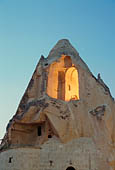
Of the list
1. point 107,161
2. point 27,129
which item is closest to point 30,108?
point 27,129

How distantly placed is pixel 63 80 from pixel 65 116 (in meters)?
6.37

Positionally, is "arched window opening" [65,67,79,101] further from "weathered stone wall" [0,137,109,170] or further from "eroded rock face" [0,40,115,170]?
"weathered stone wall" [0,137,109,170]

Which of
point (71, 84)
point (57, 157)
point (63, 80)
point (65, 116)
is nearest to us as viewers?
point (57, 157)

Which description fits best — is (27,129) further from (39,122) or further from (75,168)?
(75,168)

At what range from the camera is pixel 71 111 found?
66.1 ft

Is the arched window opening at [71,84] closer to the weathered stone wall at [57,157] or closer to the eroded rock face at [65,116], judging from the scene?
the eroded rock face at [65,116]

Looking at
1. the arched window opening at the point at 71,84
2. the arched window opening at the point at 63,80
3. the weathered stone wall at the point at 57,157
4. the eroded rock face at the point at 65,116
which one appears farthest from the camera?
the arched window opening at the point at 71,84

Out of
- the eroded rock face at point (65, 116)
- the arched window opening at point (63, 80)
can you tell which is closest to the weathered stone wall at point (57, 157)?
the eroded rock face at point (65, 116)

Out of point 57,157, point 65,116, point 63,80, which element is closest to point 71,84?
point 63,80

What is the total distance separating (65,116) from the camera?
1997 cm

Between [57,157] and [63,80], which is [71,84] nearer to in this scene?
[63,80]

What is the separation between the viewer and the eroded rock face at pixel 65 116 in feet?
62.8

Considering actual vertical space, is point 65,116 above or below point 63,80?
below

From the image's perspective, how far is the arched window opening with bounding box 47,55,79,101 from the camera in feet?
79.4
